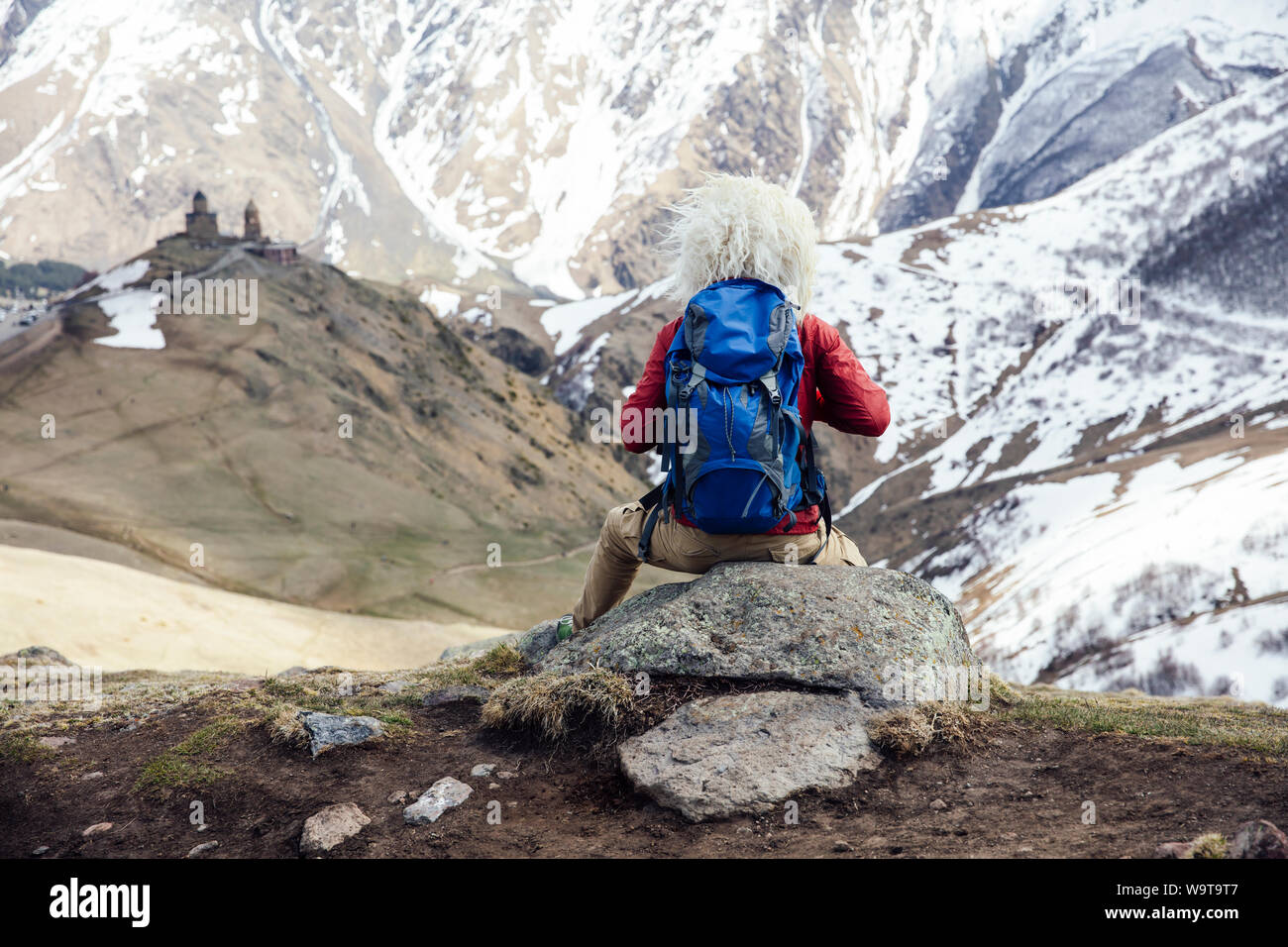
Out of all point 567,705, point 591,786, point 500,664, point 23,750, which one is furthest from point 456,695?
point 23,750

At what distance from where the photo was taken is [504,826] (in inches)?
255

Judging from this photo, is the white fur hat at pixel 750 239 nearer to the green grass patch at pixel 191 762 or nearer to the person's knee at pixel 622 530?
the person's knee at pixel 622 530

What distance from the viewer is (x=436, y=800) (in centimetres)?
673

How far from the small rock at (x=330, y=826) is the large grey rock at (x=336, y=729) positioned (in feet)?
3.69

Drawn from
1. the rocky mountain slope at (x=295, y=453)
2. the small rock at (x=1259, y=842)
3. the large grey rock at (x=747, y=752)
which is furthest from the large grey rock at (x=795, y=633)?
the rocky mountain slope at (x=295, y=453)

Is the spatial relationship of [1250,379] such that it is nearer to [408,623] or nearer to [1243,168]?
[1243,168]

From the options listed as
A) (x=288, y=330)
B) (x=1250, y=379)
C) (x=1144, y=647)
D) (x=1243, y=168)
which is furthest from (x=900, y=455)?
(x=1144, y=647)

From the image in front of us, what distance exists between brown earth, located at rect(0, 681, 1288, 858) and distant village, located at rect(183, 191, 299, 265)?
8233 cm

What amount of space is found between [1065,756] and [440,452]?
6732 cm

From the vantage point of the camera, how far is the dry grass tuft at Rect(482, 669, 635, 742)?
7.40m

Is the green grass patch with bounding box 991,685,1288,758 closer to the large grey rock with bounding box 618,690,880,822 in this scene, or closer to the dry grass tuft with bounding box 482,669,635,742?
the large grey rock with bounding box 618,690,880,822

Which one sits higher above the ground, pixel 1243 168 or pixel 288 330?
pixel 1243 168

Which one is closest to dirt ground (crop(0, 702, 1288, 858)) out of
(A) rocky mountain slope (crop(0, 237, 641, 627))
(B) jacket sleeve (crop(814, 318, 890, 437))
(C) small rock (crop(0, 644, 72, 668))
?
(B) jacket sleeve (crop(814, 318, 890, 437))

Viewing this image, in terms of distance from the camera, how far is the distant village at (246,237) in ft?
276
